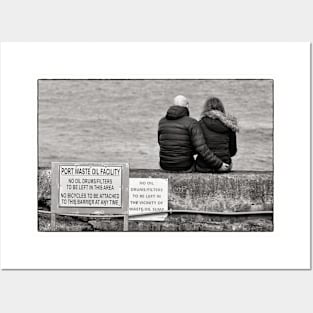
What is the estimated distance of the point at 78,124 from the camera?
16047mm

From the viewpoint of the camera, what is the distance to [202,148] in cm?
1598

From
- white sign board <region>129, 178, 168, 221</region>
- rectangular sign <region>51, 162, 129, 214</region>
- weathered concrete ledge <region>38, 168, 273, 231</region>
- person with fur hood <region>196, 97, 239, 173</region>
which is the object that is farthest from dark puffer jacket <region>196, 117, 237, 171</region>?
rectangular sign <region>51, 162, 129, 214</region>

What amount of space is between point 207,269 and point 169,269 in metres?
0.30

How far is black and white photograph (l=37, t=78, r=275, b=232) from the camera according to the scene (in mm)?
16000

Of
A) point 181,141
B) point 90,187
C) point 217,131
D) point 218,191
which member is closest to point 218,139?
point 217,131

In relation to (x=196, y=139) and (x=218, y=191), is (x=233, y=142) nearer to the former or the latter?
(x=196, y=139)

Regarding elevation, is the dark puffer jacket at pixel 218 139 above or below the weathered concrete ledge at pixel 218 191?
above

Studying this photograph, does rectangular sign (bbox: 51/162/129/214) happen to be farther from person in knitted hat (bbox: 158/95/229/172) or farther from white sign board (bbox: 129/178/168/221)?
person in knitted hat (bbox: 158/95/229/172)

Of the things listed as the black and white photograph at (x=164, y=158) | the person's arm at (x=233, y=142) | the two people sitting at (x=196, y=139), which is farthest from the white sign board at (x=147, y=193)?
the person's arm at (x=233, y=142)

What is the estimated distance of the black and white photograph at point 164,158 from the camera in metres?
16.0
